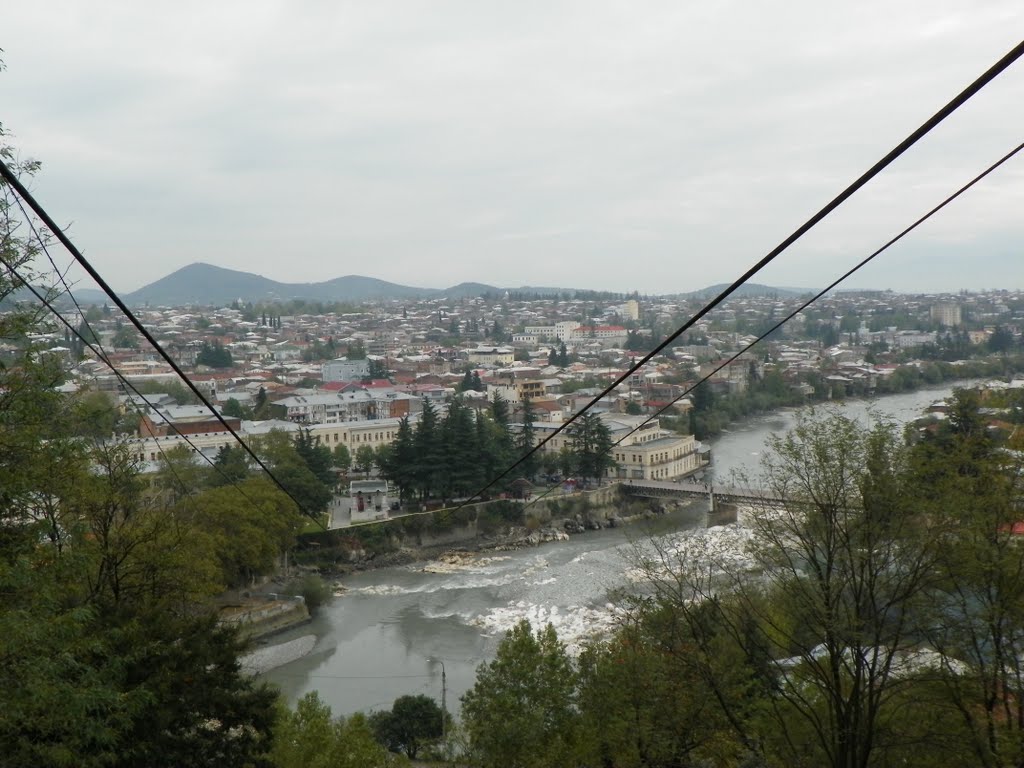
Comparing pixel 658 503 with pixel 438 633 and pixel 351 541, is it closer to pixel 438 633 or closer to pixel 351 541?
pixel 351 541

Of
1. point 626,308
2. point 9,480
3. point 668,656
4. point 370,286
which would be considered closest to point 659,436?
point 668,656

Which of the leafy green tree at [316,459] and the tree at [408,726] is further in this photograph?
the leafy green tree at [316,459]

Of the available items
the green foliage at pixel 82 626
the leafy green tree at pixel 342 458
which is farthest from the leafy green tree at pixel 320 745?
the leafy green tree at pixel 342 458

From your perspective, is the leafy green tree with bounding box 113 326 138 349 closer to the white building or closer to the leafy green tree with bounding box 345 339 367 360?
the white building

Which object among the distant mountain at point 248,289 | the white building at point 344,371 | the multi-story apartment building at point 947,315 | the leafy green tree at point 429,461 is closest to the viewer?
the leafy green tree at point 429,461

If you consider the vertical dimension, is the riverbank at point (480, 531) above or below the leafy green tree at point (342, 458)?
below

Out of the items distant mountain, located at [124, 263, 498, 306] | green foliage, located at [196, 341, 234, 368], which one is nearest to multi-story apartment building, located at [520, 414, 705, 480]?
green foliage, located at [196, 341, 234, 368]

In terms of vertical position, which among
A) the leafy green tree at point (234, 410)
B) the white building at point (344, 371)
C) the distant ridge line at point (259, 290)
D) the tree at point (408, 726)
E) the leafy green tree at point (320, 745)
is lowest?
the tree at point (408, 726)

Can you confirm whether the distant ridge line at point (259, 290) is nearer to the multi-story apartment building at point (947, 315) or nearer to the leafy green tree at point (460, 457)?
the multi-story apartment building at point (947, 315)

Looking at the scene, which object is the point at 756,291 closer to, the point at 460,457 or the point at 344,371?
the point at 344,371
